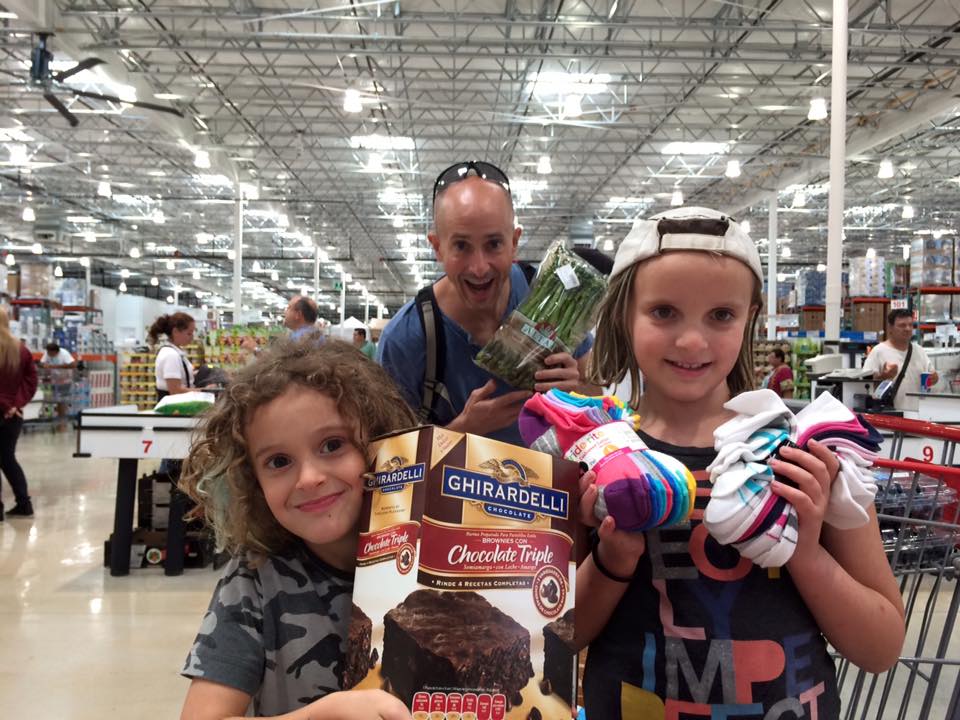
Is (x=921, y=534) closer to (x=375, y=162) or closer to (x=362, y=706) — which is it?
(x=362, y=706)

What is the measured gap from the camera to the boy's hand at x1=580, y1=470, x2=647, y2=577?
0.97m

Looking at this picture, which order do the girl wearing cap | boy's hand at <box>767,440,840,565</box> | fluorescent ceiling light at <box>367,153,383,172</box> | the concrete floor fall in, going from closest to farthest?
boy's hand at <box>767,440,840,565</box>, the girl wearing cap, the concrete floor, fluorescent ceiling light at <box>367,153,383,172</box>

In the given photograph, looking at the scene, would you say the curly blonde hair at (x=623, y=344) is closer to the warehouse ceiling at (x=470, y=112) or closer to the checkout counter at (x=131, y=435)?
the checkout counter at (x=131, y=435)

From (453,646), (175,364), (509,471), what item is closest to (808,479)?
(509,471)

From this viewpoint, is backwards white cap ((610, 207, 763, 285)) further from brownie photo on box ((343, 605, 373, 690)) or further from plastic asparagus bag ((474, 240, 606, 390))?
brownie photo on box ((343, 605, 373, 690))

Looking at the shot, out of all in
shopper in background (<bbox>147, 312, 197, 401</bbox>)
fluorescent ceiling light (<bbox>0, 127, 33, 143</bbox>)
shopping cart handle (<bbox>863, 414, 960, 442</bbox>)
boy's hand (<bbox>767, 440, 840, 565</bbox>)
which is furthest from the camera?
fluorescent ceiling light (<bbox>0, 127, 33, 143</bbox>)

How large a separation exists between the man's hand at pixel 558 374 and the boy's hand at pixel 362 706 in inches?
26.6

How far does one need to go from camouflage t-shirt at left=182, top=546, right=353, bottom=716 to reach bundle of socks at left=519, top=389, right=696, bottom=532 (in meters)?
0.39

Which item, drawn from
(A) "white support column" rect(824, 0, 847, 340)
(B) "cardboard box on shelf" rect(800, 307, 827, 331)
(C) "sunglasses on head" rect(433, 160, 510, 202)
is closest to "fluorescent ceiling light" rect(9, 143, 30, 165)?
(A) "white support column" rect(824, 0, 847, 340)

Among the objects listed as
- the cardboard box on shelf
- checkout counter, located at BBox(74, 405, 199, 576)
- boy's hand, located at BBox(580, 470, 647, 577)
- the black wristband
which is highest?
the cardboard box on shelf

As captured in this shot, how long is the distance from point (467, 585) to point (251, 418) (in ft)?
1.39

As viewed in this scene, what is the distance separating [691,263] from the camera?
3.64 feet

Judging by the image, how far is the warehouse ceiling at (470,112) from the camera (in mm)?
10680

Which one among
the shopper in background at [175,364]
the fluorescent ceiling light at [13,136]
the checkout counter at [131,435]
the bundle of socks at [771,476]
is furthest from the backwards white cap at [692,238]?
the fluorescent ceiling light at [13,136]
